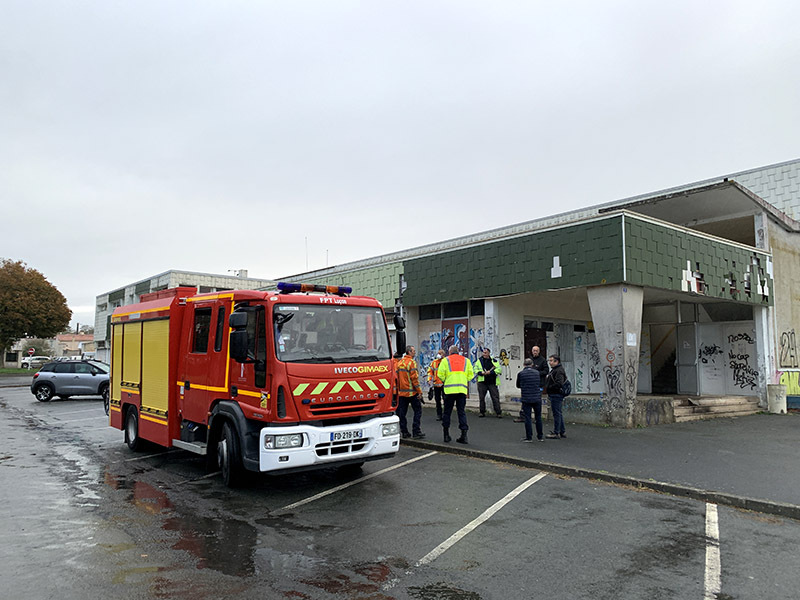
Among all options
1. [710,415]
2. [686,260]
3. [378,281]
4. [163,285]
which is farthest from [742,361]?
[163,285]

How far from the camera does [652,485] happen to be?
25.6ft

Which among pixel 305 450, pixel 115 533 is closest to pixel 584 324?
pixel 305 450

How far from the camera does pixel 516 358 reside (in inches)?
653

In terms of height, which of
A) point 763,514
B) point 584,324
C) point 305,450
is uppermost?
point 584,324

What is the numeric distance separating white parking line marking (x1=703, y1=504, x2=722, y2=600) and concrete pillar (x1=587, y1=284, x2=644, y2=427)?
19.3 ft

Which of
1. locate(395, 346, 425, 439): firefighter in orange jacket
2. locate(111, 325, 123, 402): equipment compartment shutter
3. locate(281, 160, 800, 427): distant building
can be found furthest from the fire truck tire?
locate(281, 160, 800, 427): distant building

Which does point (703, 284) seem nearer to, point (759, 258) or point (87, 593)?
point (759, 258)

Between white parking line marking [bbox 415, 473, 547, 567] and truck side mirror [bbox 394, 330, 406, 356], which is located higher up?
truck side mirror [bbox 394, 330, 406, 356]

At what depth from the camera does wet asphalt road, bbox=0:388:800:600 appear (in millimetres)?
4535

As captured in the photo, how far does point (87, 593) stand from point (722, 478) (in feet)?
25.2

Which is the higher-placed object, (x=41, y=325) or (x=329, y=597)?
(x=41, y=325)

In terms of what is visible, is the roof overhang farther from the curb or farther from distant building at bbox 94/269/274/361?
distant building at bbox 94/269/274/361

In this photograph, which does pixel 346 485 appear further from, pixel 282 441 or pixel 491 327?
pixel 491 327

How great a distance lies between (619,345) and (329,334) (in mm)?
7753
